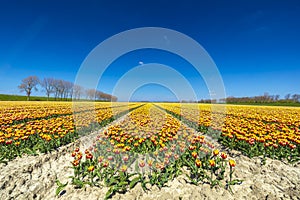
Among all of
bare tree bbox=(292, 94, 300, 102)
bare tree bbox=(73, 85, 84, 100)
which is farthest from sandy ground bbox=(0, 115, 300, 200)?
bare tree bbox=(292, 94, 300, 102)

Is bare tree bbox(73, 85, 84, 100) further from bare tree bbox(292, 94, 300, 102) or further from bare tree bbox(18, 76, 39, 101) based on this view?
bare tree bbox(292, 94, 300, 102)

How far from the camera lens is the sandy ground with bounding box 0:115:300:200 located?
11.0 feet

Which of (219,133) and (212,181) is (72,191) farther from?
(219,133)

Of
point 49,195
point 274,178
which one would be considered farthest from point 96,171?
point 274,178

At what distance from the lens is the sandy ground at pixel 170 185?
336cm

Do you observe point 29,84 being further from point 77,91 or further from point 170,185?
point 170,185

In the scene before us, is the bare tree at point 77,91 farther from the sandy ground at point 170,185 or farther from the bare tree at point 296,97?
the bare tree at point 296,97

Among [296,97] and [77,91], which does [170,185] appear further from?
[296,97]

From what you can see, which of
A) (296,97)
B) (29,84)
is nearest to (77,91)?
(29,84)

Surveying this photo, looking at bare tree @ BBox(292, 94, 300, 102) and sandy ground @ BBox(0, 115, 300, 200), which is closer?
sandy ground @ BBox(0, 115, 300, 200)

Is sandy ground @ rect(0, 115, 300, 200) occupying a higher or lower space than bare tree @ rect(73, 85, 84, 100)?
lower

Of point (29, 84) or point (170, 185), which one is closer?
point (170, 185)

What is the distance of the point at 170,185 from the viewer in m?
3.69

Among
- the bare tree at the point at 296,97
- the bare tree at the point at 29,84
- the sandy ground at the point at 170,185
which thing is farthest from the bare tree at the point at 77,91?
the bare tree at the point at 296,97
